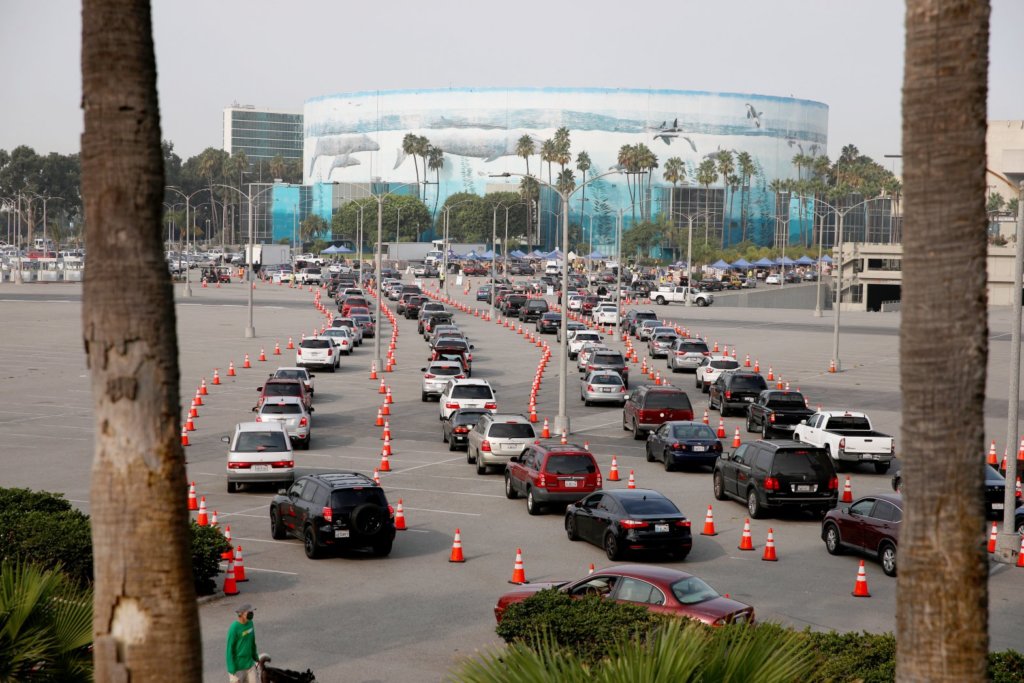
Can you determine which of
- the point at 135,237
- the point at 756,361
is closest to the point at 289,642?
the point at 135,237

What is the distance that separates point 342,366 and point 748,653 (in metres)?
48.3

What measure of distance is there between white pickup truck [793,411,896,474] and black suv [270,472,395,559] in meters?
13.9

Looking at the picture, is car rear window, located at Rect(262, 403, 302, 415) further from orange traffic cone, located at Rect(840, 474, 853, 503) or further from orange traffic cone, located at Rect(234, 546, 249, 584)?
orange traffic cone, located at Rect(234, 546, 249, 584)

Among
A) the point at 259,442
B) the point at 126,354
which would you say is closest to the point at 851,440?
the point at 259,442

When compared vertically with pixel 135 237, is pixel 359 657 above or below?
below

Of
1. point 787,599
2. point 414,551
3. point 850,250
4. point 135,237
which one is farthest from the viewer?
point 850,250

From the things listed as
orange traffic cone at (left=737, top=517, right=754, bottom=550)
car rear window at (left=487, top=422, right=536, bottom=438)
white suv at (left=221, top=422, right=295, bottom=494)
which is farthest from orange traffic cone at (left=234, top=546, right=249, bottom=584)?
car rear window at (left=487, top=422, right=536, bottom=438)

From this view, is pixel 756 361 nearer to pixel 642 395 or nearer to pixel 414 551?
pixel 642 395

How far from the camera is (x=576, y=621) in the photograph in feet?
44.9

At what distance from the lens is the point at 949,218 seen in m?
6.04

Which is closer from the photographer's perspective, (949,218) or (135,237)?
(949,218)

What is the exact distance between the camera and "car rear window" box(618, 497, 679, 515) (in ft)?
69.6

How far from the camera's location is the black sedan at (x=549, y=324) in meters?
71.0

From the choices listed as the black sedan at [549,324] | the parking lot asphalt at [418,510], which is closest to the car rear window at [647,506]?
the parking lot asphalt at [418,510]
